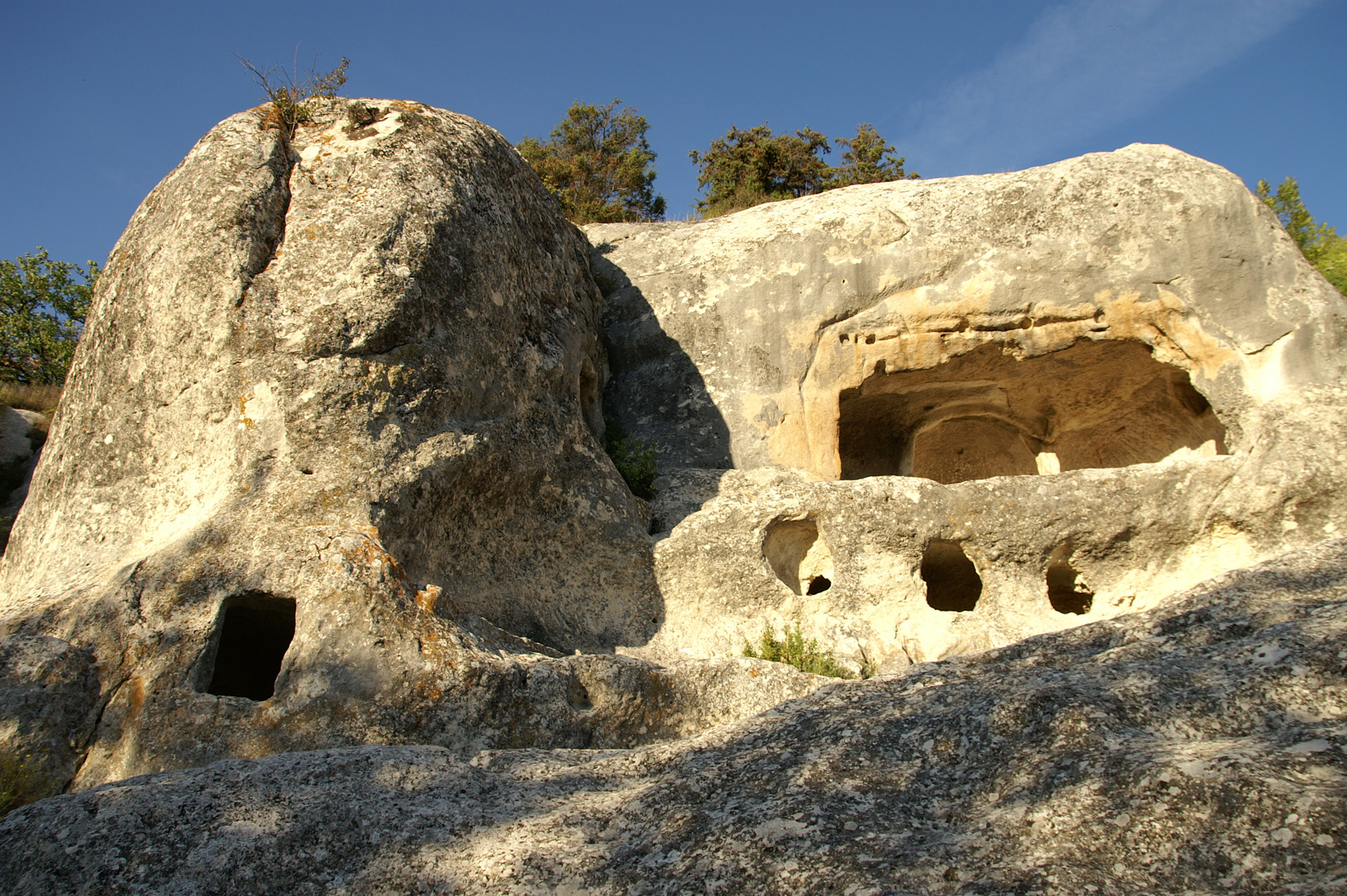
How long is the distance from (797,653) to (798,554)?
1270 mm

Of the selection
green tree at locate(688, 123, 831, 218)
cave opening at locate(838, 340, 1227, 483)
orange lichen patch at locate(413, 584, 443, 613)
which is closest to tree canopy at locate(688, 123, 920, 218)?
green tree at locate(688, 123, 831, 218)

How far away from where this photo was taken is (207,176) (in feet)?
22.6

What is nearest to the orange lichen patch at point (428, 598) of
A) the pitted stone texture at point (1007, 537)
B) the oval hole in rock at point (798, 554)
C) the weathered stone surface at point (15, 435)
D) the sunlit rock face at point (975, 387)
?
the sunlit rock face at point (975, 387)

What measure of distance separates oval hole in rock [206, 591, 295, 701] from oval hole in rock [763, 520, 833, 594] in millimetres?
3624

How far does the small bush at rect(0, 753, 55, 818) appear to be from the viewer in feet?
13.8

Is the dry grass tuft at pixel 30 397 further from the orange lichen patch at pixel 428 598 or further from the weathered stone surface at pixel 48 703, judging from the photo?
the orange lichen patch at pixel 428 598

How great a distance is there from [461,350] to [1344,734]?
5.61m

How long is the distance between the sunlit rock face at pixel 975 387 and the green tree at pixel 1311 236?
4640mm

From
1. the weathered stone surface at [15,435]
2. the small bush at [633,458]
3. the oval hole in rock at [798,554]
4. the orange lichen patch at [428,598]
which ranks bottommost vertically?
the orange lichen patch at [428,598]

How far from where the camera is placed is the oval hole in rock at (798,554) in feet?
25.8

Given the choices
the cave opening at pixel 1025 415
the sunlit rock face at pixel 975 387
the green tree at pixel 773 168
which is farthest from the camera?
the green tree at pixel 773 168

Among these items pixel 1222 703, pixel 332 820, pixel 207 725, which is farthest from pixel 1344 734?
pixel 207 725

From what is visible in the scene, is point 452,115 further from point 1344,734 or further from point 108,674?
point 1344,734

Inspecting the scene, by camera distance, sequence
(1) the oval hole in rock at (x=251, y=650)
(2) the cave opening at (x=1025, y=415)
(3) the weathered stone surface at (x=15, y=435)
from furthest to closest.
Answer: (3) the weathered stone surface at (x=15, y=435), (2) the cave opening at (x=1025, y=415), (1) the oval hole in rock at (x=251, y=650)
